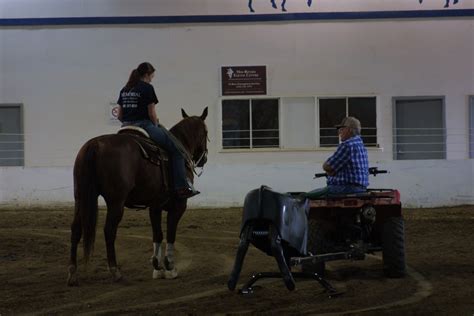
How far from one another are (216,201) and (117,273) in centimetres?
952

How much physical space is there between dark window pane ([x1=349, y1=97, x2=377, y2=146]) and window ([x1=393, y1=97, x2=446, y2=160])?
560 millimetres

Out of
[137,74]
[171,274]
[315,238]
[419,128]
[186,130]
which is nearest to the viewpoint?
[315,238]

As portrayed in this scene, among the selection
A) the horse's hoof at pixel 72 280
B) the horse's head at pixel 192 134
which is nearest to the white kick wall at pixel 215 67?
the horse's head at pixel 192 134

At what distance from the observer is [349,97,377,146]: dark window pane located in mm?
17516

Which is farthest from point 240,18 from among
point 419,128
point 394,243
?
point 394,243

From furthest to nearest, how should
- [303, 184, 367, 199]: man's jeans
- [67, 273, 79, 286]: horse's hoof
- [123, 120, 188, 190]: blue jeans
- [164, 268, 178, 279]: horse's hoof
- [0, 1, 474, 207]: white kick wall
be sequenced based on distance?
[0, 1, 474, 207]: white kick wall
[123, 120, 188, 190]: blue jeans
[164, 268, 178, 279]: horse's hoof
[303, 184, 367, 199]: man's jeans
[67, 273, 79, 286]: horse's hoof

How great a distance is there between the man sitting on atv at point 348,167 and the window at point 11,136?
12.2 meters

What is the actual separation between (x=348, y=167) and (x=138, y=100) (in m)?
2.61

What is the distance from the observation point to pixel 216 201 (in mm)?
16641

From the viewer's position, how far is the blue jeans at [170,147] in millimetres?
7910

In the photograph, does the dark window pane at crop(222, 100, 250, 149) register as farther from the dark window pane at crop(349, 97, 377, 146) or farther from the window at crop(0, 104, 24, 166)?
the window at crop(0, 104, 24, 166)

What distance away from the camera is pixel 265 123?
58.0 ft

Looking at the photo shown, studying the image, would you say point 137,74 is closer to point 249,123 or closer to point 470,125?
point 249,123

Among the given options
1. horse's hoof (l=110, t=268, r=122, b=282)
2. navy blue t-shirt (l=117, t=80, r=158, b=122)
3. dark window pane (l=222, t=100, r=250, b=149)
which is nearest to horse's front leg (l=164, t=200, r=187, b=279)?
horse's hoof (l=110, t=268, r=122, b=282)
